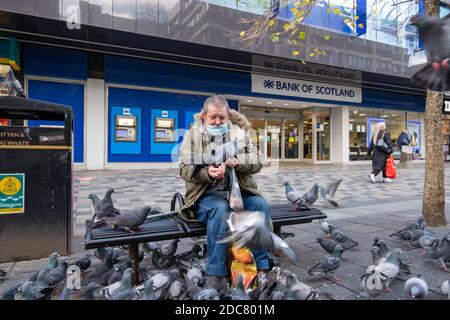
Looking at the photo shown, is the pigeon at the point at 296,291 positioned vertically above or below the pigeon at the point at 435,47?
below

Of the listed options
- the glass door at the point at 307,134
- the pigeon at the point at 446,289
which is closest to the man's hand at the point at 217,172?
the pigeon at the point at 446,289

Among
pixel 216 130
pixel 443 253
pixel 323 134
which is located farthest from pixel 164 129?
pixel 443 253

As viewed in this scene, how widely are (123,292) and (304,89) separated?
16960 millimetres

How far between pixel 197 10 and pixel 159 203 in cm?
845

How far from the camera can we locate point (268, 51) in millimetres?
12906

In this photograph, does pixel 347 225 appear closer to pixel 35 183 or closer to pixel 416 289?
pixel 416 289

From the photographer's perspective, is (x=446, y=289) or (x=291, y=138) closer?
(x=446, y=289)

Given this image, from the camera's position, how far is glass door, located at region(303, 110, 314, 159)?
21.0 m

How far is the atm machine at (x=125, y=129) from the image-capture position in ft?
45.0

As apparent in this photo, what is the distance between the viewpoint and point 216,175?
249 centimetres

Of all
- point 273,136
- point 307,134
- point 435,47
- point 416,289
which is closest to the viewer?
point 435,47

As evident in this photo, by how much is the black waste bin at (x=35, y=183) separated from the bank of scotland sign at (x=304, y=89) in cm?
1366

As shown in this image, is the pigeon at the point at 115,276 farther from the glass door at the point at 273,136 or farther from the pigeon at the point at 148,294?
the glass door at the point at 273,136
